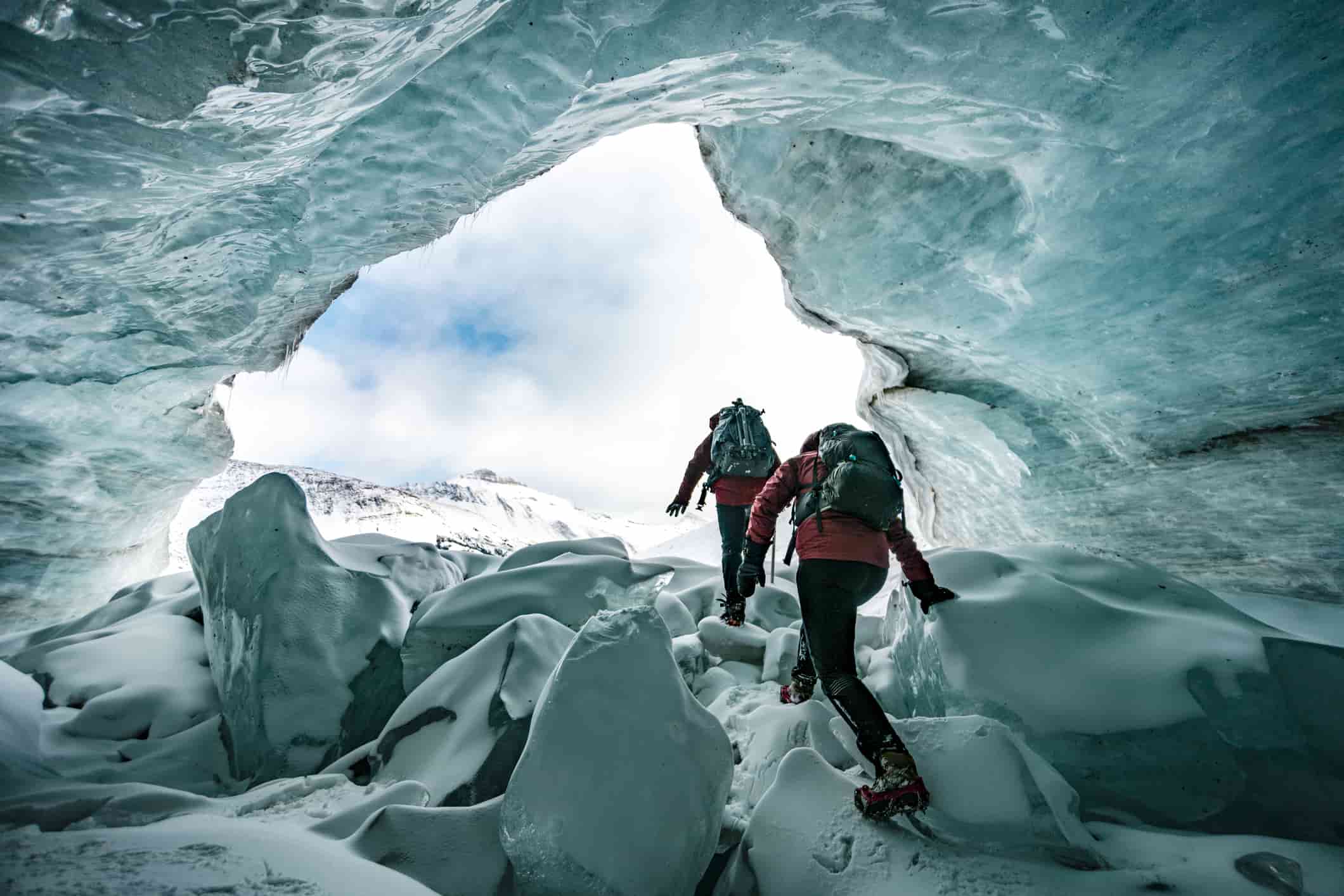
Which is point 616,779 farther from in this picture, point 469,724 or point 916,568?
point 916,568

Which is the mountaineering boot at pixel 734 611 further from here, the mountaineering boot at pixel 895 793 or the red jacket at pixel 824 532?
the mountaineering boot at pixel 895 793

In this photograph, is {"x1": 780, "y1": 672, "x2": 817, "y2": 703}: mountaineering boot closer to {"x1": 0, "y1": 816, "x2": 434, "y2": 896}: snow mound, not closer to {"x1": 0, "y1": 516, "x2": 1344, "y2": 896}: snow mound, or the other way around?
{"x1": 0, "y1": 516, "x2": 1344, "y2": 896}: snow mound

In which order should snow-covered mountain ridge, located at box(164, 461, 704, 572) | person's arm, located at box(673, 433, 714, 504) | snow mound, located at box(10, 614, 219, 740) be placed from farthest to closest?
snow-covered mountain ridge, located at box(164, 461, 704, 572) < person's arm, located at box(673, 433, 714, 504) < snow mound, located at box(10, 614, 219, 740)

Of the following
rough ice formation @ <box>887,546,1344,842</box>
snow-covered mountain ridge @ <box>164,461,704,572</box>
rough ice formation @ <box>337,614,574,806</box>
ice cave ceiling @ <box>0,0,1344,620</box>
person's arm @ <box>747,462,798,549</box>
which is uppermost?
ice cave ceiling @ <box>0,0,1344,620</box>

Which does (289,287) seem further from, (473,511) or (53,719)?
(473,511)

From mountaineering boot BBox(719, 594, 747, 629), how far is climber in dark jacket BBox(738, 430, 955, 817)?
27.1 inches

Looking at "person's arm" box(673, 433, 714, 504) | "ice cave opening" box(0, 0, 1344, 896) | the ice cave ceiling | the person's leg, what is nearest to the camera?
"ice cave opening" box(0, 0, 1344, 896)

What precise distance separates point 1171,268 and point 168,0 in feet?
15.3

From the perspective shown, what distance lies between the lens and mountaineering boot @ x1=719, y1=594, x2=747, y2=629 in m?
3.88

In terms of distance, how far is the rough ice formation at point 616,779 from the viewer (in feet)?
5.33

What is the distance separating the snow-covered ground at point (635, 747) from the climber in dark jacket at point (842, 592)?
0.14 m

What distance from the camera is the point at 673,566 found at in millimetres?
4832

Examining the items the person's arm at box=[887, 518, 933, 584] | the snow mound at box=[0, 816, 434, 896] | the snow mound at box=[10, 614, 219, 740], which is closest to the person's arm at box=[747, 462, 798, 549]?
the person's arm at box=[887, 518, 933, 584]

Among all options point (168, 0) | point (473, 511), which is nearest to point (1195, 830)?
point (168, 0)
